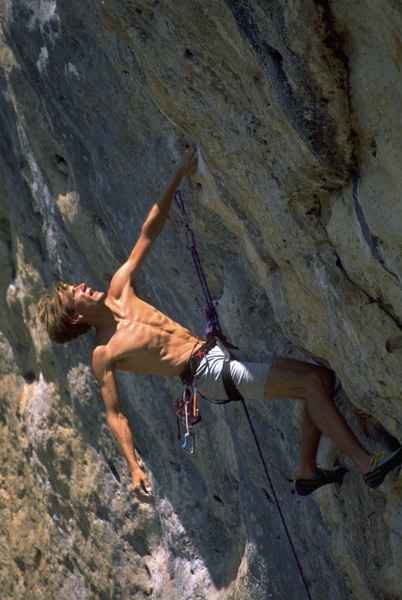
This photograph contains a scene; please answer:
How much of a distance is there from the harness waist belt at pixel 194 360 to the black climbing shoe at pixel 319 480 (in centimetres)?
83

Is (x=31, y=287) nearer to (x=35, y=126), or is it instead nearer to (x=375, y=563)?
(x=35, y=126)

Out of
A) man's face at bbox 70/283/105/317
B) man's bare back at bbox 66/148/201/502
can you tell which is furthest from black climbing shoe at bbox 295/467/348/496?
man's face at bbox 70/283/105/317

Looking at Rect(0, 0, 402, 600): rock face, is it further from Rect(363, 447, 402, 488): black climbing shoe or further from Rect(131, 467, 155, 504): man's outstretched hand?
Rect(131, 467, 155, 504): man's outstretched hand

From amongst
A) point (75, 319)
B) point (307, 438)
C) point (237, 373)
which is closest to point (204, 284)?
point (237, 373)

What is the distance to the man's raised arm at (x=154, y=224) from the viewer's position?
16.8 feet

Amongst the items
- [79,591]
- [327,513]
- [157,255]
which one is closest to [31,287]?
[157,255]

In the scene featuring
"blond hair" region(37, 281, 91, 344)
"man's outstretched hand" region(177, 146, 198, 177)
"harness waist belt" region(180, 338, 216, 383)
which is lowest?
"blond hair" region(37, 281, 91, 344)

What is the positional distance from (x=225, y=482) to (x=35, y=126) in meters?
3.03

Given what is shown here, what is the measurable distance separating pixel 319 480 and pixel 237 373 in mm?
728

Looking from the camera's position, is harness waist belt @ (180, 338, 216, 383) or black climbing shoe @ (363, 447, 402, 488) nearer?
black climbing shoe @ (363, 447, 402, 488)

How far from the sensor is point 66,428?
8.01 metres

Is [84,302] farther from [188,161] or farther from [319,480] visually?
[319,480]

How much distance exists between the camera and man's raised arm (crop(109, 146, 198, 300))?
5.13 meters

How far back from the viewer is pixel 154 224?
5297mm
